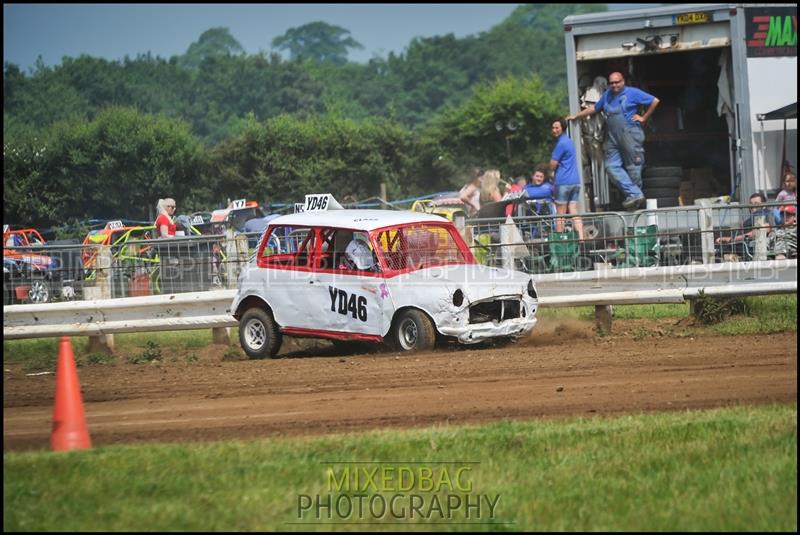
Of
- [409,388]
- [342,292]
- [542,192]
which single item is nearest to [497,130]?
[542,192]

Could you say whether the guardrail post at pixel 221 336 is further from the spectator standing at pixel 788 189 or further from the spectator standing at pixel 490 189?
the spectator standing at pixel 788 189

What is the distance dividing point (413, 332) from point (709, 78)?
9290 millimetres

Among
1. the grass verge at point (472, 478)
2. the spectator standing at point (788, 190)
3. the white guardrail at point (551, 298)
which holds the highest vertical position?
the spectator standing at point (788, 190)

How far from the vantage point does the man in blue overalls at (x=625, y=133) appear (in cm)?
1780

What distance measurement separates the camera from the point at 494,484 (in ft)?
21.6

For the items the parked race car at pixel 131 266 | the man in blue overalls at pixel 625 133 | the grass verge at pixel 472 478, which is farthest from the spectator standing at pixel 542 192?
the grass verge at pixel 472 478

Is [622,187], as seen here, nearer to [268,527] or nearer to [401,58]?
[268,527]

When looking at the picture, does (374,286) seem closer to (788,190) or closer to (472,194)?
(788,190)

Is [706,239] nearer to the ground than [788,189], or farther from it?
nearer to the ground

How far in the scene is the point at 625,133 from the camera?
18.0 m

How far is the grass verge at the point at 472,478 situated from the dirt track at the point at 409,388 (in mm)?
694

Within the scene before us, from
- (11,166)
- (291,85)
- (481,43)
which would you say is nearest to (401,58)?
(481,43)

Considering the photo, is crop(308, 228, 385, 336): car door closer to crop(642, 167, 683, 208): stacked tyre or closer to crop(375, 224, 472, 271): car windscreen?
crop(375, 224, 472, 271): car windscreen

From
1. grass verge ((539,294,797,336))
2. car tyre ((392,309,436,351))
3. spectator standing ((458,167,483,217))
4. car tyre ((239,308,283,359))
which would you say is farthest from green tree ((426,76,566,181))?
car tyre ((392,309,436,351))
